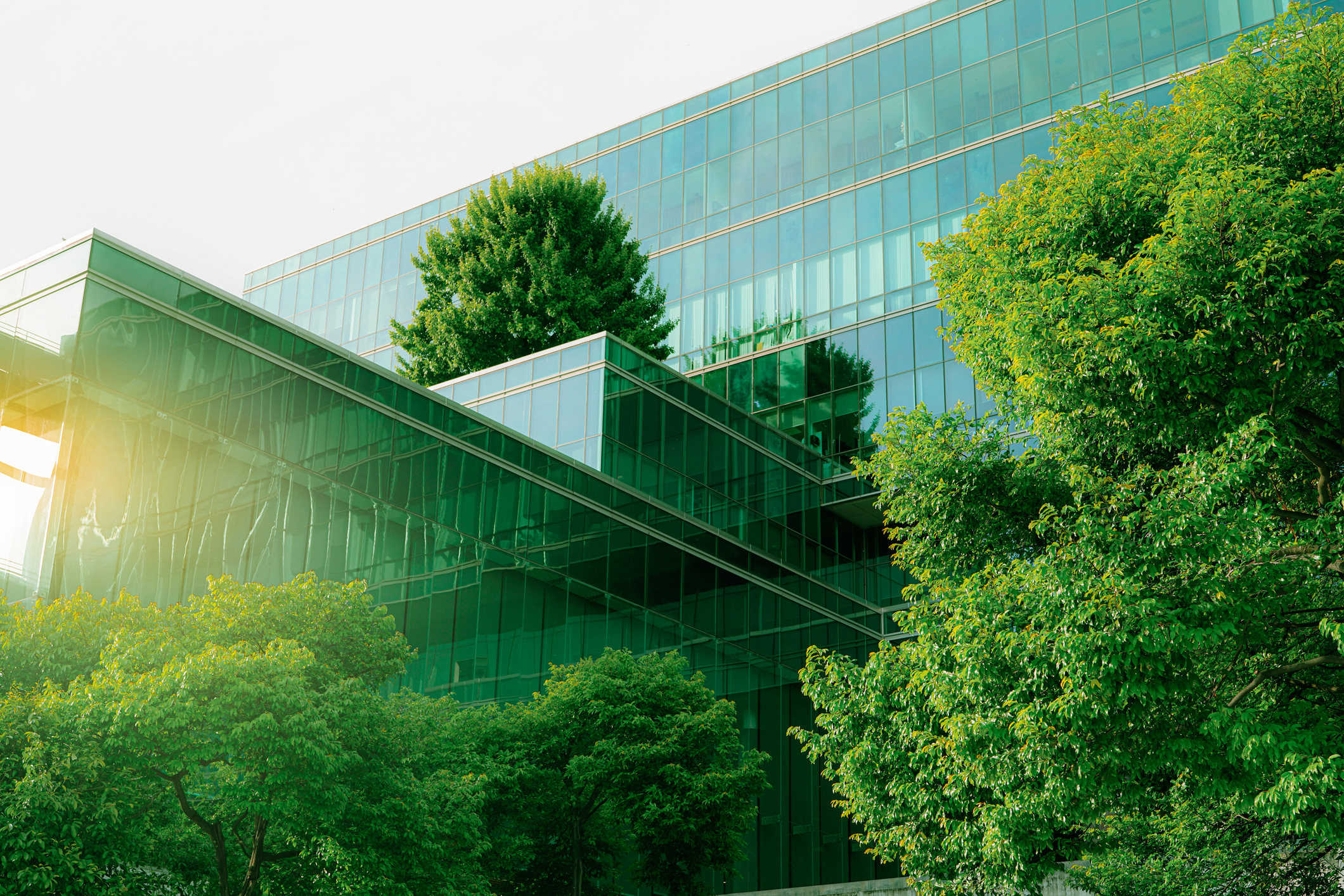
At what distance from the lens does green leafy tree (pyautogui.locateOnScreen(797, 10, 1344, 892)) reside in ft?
41.6

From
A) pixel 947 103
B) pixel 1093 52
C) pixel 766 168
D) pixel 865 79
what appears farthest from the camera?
pixel 766 168

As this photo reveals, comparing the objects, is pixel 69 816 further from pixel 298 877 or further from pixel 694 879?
pixel 694 879

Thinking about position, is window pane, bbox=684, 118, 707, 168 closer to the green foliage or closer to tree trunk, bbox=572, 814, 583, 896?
tree trunk, bbox=572, 814, 583, 896

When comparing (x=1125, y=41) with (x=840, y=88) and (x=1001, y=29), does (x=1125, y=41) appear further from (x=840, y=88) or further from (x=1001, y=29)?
(x=840, y=88)

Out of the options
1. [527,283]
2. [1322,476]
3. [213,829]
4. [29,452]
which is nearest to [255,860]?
[213,829]

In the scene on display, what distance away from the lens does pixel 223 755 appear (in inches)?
607

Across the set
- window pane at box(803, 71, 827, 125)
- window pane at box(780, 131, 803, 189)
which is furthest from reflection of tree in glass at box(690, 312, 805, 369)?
window pane at box(803, 71, 827, 125)

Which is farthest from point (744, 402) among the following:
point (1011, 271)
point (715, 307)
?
point (1011, 271)

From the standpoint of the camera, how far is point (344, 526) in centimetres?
2341

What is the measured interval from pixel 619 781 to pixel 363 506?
715cm

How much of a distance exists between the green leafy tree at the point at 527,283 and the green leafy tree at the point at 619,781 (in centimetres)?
1880

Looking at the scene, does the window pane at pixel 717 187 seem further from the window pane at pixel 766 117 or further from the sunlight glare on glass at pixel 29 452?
the sunlight glare on glass at pixel 29 452

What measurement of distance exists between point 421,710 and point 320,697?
3.38 meters

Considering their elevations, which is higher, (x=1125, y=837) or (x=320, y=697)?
(x=320, y=697)
